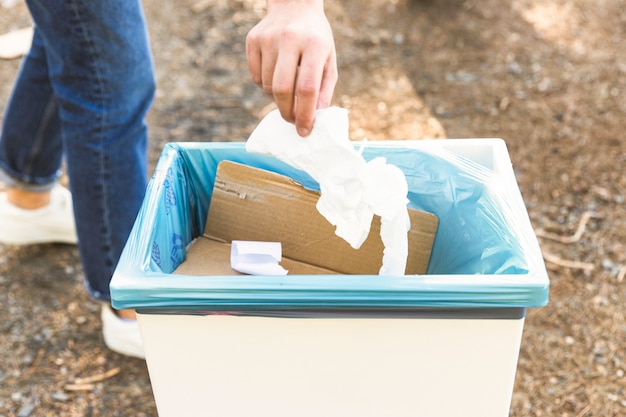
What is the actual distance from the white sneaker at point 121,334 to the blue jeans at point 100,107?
0.27 ft

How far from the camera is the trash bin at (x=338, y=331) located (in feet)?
2.45

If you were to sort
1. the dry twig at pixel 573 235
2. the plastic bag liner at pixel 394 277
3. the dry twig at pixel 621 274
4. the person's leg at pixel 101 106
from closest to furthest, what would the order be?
the plastic bag liner at pixel 394 277, the person's leg at pixel 101 106, the dry twig at pixel 621 274, the dry twig at pixel 573 235

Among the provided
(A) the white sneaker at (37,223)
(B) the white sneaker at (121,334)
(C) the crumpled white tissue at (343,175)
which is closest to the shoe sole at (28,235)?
(A) the white sneaker at (37,223)

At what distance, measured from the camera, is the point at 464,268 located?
96cm

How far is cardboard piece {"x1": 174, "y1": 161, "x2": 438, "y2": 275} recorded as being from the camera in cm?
103

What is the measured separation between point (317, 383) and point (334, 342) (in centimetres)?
6

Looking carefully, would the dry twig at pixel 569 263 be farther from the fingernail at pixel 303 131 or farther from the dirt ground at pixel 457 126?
the fingernail at pixel 303 131

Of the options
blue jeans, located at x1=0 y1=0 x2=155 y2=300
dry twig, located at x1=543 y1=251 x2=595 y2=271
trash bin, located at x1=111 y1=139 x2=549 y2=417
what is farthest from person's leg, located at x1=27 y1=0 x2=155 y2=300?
dry twig, located at x1=543 y1=251 x2=595 y2=271

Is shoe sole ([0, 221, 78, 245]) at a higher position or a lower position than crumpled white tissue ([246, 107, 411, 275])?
lower

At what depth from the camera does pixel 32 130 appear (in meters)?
1.47

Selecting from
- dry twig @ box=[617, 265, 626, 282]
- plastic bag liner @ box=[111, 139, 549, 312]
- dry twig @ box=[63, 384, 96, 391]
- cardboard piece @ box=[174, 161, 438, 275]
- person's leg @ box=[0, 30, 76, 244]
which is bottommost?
dry twig @ box=[63, 384, 96, 391]

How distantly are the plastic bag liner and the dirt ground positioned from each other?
1.52 ft

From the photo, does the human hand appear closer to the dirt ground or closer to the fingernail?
the fingernail

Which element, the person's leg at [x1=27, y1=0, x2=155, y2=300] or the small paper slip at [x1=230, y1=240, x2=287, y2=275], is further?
the person's leg at [x1=27, y1=0, x2=155, y2=300]
